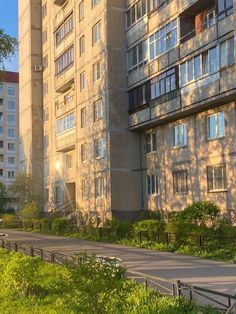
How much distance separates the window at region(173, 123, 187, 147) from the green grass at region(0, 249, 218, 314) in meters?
17.5

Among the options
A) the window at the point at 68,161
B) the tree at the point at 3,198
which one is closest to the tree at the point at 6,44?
the window at the point at 68,161

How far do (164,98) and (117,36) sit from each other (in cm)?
755

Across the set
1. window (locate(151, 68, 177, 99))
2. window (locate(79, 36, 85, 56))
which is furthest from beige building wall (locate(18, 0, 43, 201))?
window (locate(151, 68, 177, 99))

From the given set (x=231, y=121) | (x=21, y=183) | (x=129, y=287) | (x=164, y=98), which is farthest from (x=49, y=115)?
(x=129, y=287)

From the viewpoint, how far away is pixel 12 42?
25359 mm

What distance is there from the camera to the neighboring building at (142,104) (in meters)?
25.6

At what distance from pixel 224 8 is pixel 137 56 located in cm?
967

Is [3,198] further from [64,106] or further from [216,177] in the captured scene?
[216,177]

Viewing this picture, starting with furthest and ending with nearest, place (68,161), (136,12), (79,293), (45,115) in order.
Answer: (45,115), (68,161), (136,12), (79,293)

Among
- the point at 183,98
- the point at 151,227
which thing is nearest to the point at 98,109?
the point at 183,98

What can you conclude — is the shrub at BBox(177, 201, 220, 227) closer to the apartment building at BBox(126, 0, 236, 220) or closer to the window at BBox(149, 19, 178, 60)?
the apartment building at BBox(126, 0, 236, 220)

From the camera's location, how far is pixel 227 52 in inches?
949

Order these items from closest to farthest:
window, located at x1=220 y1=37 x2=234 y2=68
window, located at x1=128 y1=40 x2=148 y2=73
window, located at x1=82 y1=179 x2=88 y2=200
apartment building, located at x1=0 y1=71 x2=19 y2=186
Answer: window, located at x1=220 y1=37 x2=234 y2=68 → window, located at x1=128 y1=40 x2=148 y2=73 → window, located at x1=82 y1=179 x2=88 y2=200 → apartment building, located at x1=0 y1=71 x2=19 y2=186

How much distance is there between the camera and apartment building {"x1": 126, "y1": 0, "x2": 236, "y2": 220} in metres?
24.9
